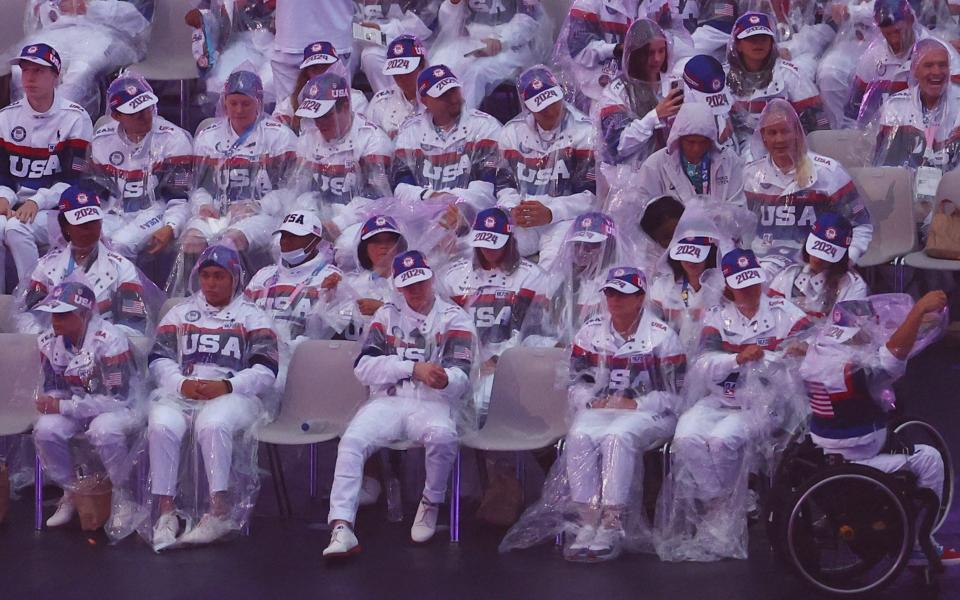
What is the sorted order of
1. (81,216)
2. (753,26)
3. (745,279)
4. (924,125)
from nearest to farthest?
(745,279)
(81,216)
(753,26)
(924,125)

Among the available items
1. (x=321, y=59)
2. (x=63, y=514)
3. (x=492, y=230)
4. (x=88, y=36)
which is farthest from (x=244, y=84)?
(x=63, y=514)

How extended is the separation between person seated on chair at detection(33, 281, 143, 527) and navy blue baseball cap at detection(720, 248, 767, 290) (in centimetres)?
Answer: 262

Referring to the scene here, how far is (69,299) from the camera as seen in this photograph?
7543mm

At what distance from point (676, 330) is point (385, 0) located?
11.7 feet

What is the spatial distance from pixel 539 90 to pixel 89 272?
2348 mm

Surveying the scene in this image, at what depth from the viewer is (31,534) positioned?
7.42 meters

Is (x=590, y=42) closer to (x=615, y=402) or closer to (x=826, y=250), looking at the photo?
(x=826, y=250)

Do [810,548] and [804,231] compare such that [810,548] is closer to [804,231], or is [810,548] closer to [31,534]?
[804,231]

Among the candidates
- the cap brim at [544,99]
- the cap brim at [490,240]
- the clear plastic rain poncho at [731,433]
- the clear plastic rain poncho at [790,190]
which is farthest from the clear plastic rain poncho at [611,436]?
the cap brim at [544,99]

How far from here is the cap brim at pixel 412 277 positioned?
745 centimetres

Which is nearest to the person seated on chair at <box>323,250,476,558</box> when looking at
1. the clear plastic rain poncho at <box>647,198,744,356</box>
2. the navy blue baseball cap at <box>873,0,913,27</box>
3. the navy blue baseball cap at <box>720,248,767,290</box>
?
the clear plastic rain poncho at <box>647,198,744,356</box>

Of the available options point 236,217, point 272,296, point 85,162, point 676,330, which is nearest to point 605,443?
point 676,330

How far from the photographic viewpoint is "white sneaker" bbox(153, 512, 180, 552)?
7.21m

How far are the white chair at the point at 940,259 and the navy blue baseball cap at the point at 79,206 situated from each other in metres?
3.85
